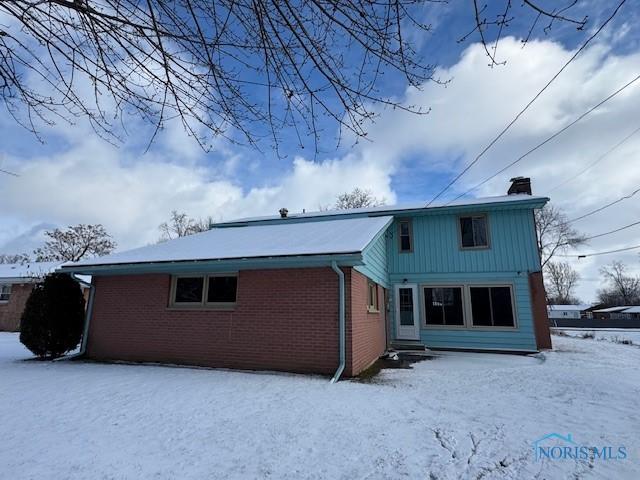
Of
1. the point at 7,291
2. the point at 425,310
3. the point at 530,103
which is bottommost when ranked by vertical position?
the point at 425,310

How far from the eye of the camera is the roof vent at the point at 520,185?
13.8 metres

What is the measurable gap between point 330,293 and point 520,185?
1110 centimetres

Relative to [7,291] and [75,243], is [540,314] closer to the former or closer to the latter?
[7,291]

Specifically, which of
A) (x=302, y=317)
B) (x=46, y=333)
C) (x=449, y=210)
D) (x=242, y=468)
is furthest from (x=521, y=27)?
(x=46, y=333)

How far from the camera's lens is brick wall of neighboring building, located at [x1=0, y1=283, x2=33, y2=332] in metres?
18.9

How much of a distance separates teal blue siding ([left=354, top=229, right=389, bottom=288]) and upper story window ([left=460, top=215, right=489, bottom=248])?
9.16 ft

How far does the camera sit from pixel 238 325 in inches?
303

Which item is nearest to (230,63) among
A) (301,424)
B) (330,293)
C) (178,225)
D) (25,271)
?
(301,424)

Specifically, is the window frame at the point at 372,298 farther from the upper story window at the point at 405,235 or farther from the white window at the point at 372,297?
the upper story window at the point at 405,235

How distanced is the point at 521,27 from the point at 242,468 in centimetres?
457

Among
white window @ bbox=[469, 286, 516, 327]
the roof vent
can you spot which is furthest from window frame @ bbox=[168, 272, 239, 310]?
the roof vent

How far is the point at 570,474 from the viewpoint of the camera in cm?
297

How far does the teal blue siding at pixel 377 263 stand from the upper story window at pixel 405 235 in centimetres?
59

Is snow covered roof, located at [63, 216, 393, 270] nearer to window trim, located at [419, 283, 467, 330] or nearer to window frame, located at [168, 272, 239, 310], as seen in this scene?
window frame, located at [168, 272, 239, 310]
